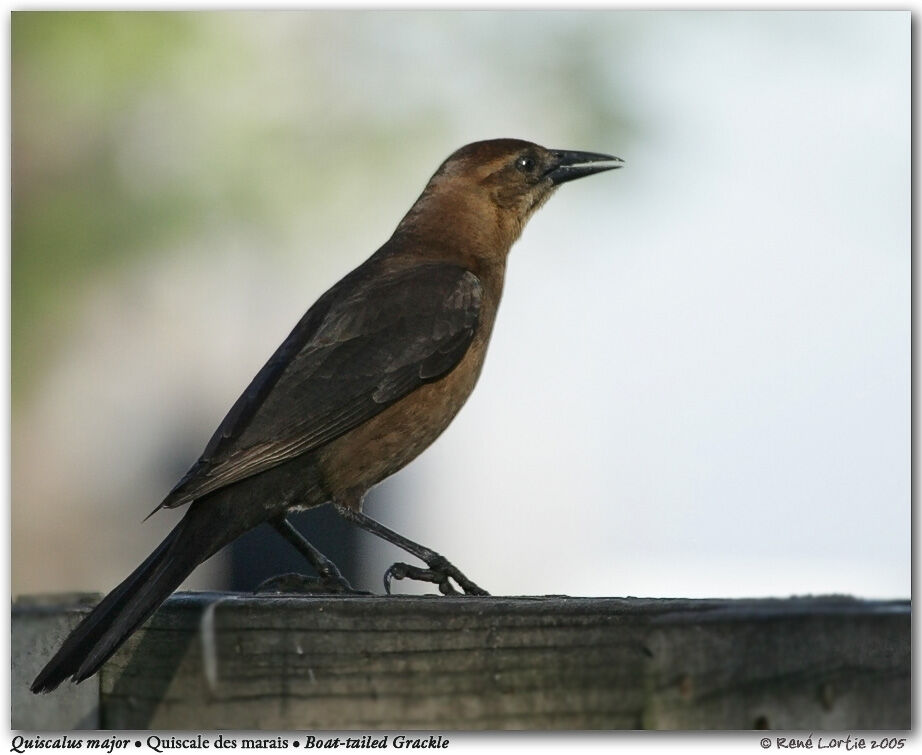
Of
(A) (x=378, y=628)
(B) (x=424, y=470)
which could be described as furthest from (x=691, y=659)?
(B) (x=424, y=470)

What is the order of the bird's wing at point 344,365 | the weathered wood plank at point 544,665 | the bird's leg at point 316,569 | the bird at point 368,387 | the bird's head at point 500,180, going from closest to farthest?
the weathered wood plank at point 544,665
the bird at point 368,387
the bird's wing at point 344,365
the bird's leg at point 316,569
the bird's head at point 500,180

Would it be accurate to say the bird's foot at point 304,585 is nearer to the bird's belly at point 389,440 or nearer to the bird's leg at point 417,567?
the bird's leg at point 417,567

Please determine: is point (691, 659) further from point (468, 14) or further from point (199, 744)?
point (468, 14)

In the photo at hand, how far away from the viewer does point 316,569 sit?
3.58 m

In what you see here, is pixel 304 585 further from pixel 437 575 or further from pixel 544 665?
pixel 544 665

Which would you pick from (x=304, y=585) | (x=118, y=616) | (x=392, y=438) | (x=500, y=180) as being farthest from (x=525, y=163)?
(x=118, y=616)

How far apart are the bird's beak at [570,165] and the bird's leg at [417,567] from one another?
1.38m

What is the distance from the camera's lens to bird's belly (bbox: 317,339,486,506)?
352 centimetres

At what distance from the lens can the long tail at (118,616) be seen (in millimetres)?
2652

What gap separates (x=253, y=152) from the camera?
14.0 feet

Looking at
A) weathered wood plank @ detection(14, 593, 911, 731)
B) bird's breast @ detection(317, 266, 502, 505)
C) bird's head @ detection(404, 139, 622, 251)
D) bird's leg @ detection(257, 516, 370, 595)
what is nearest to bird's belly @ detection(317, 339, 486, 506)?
bird's breast @ detection(317, 266, 502, 505)

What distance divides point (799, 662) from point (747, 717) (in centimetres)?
14

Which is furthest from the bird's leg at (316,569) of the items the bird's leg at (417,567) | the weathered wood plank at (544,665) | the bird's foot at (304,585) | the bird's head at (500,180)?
the bird's head at (500,180)

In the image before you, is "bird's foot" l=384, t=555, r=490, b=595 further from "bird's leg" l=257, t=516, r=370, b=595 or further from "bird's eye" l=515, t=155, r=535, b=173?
"bird's eye" l=515, t=155, r=535, b=173
